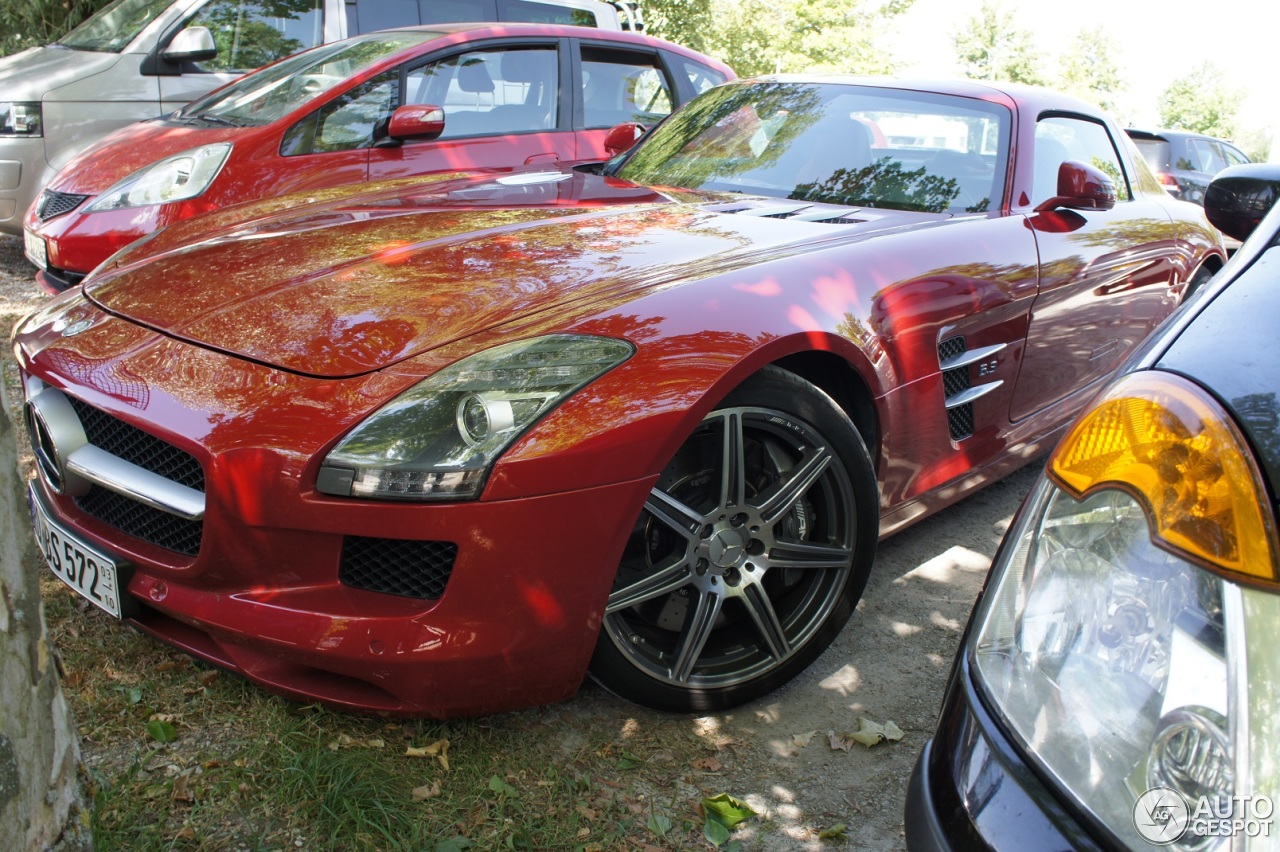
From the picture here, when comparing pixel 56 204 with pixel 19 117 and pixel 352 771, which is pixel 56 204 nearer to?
pixel 19 117

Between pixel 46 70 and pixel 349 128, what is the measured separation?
2.51m

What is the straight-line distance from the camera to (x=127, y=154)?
5461 mm

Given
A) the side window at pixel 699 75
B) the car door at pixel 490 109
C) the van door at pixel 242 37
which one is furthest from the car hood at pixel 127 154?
the side window at pixel 699 75

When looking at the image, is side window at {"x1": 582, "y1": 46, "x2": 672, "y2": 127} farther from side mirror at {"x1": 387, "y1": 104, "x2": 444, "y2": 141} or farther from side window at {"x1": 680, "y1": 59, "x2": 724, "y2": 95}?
side mirror at {"x1": 387, "y1": 104, "x2": 444, "y2": 141}

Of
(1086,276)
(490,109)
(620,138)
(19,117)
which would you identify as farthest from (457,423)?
(19,117)

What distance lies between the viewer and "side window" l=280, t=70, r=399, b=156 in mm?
5180

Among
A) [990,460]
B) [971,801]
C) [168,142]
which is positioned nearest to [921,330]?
[990,460]

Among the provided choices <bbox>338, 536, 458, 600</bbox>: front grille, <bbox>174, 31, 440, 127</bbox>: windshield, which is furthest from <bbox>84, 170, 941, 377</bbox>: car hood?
<bbox>174, 31, 440, 127</bbox>: windshield

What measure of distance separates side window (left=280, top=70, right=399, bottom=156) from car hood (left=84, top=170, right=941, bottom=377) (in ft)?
6.52

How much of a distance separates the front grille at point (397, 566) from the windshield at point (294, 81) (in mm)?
3820

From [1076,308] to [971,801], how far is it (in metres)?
2.53

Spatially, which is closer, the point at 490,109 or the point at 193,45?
the point at 490,109

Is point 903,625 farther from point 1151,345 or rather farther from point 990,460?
point 1151,345

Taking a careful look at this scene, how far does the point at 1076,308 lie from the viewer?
341 cm
